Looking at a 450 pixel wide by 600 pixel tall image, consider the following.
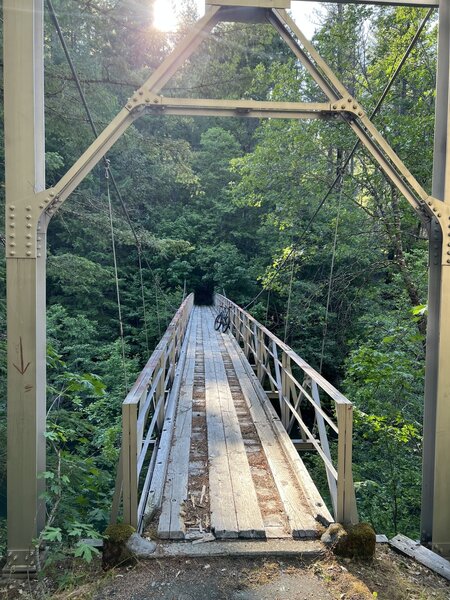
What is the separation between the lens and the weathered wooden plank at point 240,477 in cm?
285

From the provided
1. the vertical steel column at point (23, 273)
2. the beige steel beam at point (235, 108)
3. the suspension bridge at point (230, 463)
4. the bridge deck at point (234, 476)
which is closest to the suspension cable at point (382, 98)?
the beige steel beam at point (235, 108)

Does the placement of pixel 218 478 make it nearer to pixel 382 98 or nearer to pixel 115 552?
pixel 115 552

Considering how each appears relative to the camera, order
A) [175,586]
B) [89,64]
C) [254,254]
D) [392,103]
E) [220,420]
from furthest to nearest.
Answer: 1. [254,254]
2. [392,103]
3. [89,64]
4. [220,420]
5. [175,586]

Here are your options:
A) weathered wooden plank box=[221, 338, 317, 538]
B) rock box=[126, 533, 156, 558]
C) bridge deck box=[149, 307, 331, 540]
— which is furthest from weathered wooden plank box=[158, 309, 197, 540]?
weathered wooden plank box=[221, 338, 317, 538]

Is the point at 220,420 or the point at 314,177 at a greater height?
the point at 314,177

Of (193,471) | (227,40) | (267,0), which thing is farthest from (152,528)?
(227,40)

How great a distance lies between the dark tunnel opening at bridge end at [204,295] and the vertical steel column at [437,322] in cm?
2496

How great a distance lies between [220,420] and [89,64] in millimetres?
6474

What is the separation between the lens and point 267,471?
3.71m

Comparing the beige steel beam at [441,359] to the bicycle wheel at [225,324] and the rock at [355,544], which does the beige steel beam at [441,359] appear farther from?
the bicycle wheel at [225,324]

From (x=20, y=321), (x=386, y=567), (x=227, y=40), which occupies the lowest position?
(x=386, y=567)

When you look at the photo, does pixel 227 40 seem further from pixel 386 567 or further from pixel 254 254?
pixel 254 254

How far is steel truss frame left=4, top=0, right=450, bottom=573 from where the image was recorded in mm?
2736

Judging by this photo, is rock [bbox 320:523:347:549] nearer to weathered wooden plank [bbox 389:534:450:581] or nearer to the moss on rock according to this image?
the moss on rock
